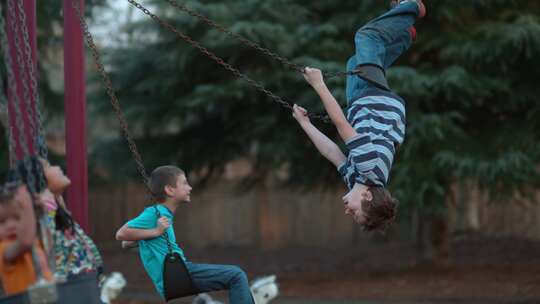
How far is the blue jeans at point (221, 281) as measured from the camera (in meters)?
5.36

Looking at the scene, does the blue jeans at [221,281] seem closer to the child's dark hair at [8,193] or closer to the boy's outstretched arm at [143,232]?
the boy's outstretched arm at [143,232]

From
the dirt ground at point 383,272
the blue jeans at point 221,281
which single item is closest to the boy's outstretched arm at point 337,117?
the blue jeans at point 221,281

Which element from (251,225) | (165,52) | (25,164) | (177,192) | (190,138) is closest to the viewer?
(25,164)

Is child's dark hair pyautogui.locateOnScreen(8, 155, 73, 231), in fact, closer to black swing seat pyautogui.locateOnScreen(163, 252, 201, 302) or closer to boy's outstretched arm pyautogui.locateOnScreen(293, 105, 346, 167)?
black swing seat pyautogui.locateOnScreen(163, 252, 201, 302)

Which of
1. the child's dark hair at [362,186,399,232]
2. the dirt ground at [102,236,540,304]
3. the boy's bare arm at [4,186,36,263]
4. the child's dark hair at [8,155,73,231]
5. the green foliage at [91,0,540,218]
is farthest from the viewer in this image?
the dirt ground at [102,236,540,304]

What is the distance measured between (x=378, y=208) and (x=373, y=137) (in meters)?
0.44

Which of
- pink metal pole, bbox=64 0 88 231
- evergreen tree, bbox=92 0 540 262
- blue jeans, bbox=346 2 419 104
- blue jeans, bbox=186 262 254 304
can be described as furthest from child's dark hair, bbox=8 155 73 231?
evergreen tree, bbox=92 0 540 262

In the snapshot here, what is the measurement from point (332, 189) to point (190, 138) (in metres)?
2.56

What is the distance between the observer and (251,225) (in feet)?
→ 64.6

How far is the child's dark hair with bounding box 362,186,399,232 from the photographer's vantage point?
500 centimetres

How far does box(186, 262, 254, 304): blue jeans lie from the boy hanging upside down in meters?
0.87

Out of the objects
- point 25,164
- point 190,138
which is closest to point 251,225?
point 190,138

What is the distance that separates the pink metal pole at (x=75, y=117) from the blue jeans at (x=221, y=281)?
62.7 inches

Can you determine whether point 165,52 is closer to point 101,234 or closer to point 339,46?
point 339,46
